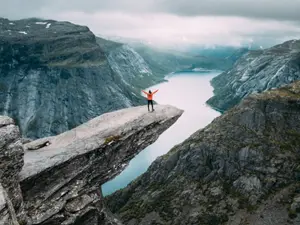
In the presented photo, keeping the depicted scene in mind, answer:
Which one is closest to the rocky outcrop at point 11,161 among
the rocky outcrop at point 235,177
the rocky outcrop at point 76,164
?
the rocky outcrop at point 76,164

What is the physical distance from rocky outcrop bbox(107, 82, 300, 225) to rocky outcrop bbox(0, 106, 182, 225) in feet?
355

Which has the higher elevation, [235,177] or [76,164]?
[76,164]

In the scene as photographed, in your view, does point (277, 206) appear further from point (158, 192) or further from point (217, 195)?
point (158, 192)

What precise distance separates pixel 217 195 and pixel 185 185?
65.9 ft

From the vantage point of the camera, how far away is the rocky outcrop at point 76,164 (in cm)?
4131

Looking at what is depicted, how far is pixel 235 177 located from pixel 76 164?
14016 cm

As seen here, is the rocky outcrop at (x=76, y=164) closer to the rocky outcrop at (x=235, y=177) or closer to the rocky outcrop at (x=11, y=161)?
the rocky outcrop at (x=11, y=161)

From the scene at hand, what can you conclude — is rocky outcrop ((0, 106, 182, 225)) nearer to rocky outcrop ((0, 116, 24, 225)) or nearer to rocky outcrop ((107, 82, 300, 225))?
rocky outcrop ((0, 116, 24, 225))

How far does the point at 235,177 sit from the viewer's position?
175750 millimetres

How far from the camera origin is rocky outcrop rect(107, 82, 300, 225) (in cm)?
15588

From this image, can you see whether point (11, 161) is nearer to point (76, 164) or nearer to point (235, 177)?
point (76, 164)

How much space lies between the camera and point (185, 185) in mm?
182750

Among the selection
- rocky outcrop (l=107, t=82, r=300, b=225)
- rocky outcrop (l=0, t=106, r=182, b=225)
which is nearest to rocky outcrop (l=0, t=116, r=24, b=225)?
rocky outcrop (l=0, t=106, r=182, b=225)

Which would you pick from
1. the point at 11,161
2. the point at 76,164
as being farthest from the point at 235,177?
the point at 11,161
